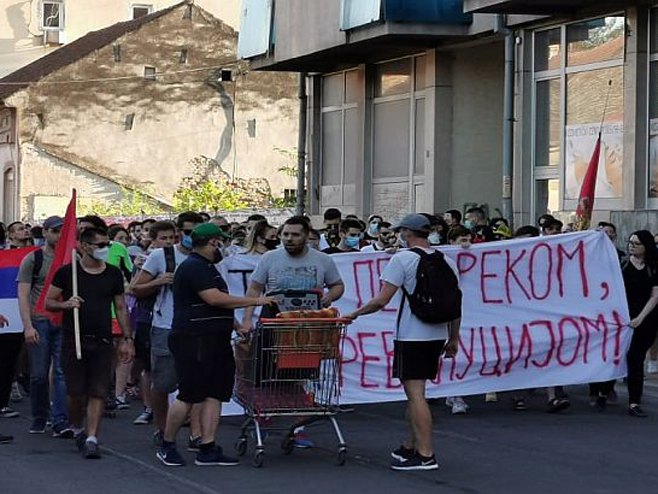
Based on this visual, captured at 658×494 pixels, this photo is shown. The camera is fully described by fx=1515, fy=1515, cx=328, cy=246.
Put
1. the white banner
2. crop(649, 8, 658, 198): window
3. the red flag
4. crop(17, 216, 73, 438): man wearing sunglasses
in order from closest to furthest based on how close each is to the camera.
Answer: the red flag
crop(17, 216, 73, 438): man wearing sunglasses
the white banner
crop(649, 8, 658, 198): window

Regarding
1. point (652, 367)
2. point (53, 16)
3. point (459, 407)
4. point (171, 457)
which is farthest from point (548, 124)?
point (53, 16)

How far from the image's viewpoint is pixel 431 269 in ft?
35.1

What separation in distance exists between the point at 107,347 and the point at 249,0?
19.7 meters

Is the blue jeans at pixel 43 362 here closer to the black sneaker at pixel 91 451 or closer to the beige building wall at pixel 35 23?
the black sneaker at pixel 91 451

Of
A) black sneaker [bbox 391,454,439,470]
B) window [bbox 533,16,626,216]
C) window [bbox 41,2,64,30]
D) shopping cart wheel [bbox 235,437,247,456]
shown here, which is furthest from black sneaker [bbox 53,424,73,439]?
window [bbox 41,2,64,30]

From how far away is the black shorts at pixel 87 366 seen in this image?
11.4 meters

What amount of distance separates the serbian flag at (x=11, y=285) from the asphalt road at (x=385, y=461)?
94 cm

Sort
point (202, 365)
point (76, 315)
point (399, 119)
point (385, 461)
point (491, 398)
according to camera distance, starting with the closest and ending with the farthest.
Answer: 1. point (202, 365)
2. point (385, 461)
3. point (76, 315)
4. point (491, 398)
5. point (399, 119)

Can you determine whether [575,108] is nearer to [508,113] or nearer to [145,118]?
[508,113]

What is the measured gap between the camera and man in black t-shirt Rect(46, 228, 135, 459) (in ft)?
37.3

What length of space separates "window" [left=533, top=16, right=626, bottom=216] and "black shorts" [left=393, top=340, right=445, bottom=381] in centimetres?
1167

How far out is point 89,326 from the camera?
1142 centimetres

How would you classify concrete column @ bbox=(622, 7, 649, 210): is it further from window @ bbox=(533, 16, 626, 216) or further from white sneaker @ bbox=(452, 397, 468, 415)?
white sneaker @ bbox=(452, 397, 468, 415)

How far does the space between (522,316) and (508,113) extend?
10092 millimetres
